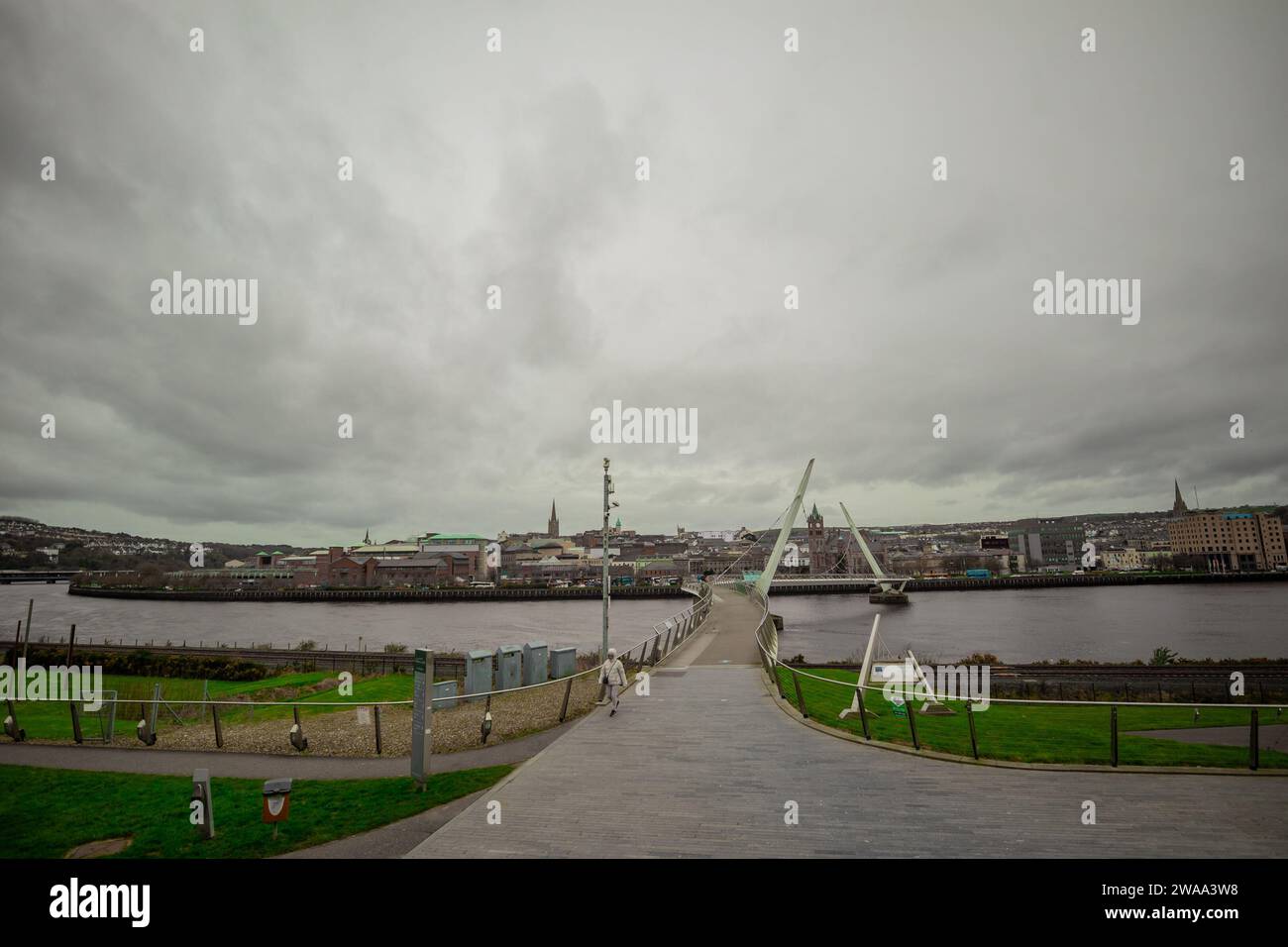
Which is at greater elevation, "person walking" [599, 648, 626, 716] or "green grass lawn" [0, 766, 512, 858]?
"person walking" [599, 648, 626, 716]

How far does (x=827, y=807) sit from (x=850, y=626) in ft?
217

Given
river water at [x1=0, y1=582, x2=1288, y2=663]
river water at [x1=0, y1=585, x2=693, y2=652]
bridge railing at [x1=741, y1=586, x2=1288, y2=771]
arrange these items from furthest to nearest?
river water at [x1=0, y1=585, x2=693, y2=652] < river water at [x1=0, y1=582, x2=1288, y2=663] < bridge railing at [x1=741, y1=586, x2=1288, y2=771]

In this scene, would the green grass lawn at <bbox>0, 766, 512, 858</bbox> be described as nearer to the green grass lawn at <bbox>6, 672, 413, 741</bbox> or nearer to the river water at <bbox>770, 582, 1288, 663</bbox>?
the green grass lawn at <bbox>6, 672, 413, 741</bbox>

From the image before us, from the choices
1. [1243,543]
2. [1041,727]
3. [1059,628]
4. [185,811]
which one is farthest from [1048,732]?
[1243,543]

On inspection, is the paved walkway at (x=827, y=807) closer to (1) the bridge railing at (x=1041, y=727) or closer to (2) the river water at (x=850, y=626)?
(1) the bridge railing at (x=1041, y=727)

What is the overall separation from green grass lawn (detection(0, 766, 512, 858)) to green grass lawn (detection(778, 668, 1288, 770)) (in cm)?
842

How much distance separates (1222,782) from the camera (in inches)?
335

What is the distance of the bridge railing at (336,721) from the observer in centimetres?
1381

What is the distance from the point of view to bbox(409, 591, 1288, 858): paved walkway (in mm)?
6648

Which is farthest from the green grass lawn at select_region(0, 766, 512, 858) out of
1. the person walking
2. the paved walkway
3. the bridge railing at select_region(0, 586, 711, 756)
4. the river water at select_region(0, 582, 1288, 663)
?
the river water at select_region(0, 582, 1288, 663)

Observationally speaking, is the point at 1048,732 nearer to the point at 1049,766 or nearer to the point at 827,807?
the point at 1049,766

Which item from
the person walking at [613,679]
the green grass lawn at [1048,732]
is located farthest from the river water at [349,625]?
the green grass lawn at [1048,732]
